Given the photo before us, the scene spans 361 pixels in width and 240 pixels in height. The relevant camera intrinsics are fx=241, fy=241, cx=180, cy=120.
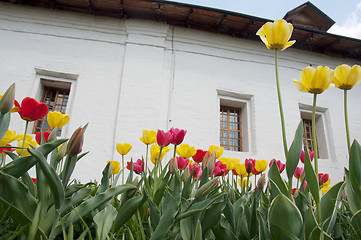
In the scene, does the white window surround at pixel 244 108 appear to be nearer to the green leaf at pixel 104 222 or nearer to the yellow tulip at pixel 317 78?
the yellow tulip at pixel 317 78

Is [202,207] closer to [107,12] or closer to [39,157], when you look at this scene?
[39,157]

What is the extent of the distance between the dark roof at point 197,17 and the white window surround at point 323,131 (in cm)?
189

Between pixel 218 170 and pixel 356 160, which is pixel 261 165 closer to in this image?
pixel 218 170

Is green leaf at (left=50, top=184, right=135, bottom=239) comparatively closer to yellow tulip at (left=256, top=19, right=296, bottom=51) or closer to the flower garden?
the flower garden

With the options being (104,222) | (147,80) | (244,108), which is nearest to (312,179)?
(104,222)

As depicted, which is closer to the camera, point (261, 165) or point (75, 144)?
point (75, 144)

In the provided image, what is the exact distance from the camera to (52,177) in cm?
56

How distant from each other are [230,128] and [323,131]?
2747mm

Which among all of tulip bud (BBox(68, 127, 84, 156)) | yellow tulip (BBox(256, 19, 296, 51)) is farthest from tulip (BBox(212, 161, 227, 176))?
tulip bud (BBox(68, 127, 84, 156))

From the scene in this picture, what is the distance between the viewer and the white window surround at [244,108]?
6.18m

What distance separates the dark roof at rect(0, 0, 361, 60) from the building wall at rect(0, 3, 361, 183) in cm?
19

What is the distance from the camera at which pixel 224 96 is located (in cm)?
649

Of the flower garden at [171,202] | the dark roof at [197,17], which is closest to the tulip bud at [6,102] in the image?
the flower garden at [171,202]

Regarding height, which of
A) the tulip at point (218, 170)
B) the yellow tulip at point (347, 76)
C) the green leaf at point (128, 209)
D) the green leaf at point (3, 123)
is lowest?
the green leaf at point (128, 209)
